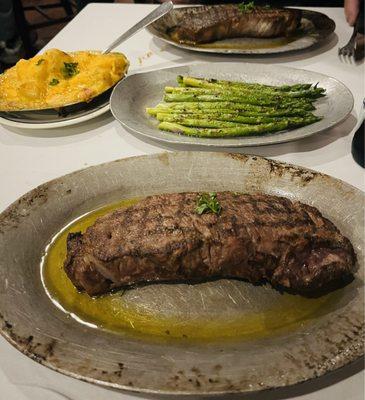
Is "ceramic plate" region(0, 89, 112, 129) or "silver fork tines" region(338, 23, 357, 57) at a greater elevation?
"ceramic plate" region(0, 89, 112, 129)

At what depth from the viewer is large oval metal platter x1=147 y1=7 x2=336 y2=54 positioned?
3760 millimetres

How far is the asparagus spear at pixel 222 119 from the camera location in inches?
109

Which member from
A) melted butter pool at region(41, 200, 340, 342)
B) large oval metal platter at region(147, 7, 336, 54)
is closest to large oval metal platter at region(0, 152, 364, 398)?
melted butter pool at region(41, 200, 340, 342)

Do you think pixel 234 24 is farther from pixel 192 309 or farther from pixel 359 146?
pixel 192 309

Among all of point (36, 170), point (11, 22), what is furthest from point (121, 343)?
point (11, 22)

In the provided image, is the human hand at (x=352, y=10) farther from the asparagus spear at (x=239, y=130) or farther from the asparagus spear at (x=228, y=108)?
the asparagus spear at (x=239, y=130)

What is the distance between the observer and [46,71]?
302 cm

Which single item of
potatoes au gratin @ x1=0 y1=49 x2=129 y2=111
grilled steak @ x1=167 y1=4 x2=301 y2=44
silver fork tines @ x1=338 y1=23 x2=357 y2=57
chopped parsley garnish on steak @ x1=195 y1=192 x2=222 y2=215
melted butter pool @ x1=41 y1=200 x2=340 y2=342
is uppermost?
potatoes au gratin @ x1=0 y1=49 x2=129 y2=111

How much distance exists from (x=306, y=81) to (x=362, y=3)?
141cm

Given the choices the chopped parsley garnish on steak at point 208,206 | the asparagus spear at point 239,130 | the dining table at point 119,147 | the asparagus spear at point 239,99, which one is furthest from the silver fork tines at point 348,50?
the chopped parsley garnish on steak at point 208,206

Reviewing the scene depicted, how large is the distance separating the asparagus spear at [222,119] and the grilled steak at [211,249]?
101 cm

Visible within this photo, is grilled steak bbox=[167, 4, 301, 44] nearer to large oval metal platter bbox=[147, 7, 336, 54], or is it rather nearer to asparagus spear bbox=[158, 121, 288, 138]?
large oval metal platter bbox=[147, 7, 336, 54]

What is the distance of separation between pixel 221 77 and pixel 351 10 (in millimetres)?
1727

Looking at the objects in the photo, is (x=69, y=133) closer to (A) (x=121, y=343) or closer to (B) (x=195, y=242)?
(B) (x=195, y=242)
